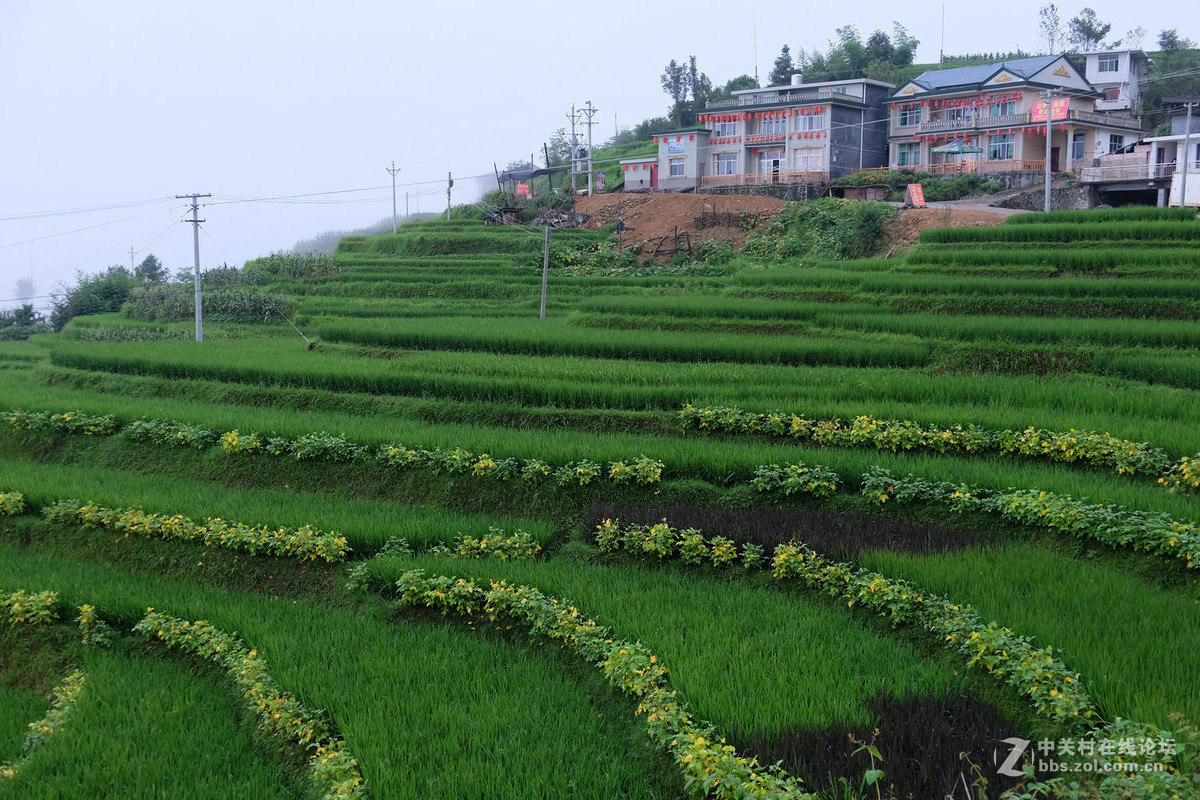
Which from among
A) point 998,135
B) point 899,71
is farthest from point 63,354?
point 899,71

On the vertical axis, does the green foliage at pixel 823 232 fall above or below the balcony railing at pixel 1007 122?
below

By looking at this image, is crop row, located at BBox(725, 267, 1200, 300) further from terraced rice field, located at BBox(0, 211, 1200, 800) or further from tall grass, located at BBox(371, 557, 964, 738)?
tall grass, located at BBox(371, 557, 964, 738)

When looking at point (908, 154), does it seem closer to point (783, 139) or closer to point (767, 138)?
point (783, 139)

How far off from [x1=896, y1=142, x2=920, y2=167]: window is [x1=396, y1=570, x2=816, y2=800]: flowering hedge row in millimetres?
37172

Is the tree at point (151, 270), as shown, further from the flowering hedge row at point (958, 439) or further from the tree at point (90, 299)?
the flowering hedge row at point (958, 439)

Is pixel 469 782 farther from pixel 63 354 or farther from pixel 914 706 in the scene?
pixel 63 354

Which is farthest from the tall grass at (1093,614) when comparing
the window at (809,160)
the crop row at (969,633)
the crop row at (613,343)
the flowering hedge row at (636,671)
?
the window at (809,160)

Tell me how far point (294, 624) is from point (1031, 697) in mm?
5310

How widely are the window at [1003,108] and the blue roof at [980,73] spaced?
3.50ft

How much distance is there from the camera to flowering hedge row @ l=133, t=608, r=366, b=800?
4.94 meters

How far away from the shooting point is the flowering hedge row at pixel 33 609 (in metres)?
7.89

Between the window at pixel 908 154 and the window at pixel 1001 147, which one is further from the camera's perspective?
the window at pixel 908 154

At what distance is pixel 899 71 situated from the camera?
56.2 meters

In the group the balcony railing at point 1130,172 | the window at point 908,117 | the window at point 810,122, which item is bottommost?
the balcony railing at point 1130,172
